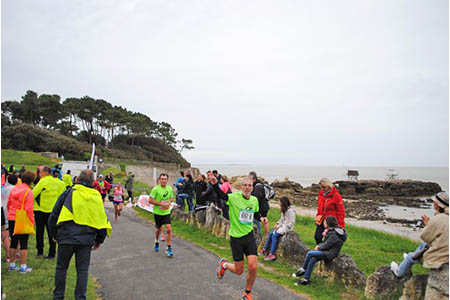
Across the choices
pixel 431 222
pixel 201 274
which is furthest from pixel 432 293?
pixel 201 274

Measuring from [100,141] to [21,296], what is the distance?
56022 millimetres

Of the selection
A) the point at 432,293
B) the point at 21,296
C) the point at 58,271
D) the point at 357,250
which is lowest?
the point at 357,250

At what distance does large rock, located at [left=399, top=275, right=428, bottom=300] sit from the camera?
4456 millimetres

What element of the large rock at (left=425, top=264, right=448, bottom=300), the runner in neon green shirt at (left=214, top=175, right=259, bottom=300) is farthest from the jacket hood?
the large rock at (left=425, top=264, right=448, bottom=300)

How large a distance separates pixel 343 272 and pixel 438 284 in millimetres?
1675

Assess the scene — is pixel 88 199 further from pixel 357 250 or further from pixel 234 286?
pixel 357 250

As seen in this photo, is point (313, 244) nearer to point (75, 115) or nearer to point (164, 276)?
point (164, 276)

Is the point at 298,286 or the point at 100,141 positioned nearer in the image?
the point at 298,286

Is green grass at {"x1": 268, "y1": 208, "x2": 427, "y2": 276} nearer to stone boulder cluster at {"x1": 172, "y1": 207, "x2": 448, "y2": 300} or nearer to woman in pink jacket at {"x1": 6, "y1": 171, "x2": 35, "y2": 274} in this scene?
stone boulder cluster at {"x1": 172, "y1": 207, "x2": 448, "y2": 300}

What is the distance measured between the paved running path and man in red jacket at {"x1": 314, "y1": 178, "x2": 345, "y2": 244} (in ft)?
6.67

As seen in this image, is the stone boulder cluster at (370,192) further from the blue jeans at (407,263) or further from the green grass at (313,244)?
the blue jeans at (407,263)

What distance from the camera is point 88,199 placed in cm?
404

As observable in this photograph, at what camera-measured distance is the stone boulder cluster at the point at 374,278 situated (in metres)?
4.09

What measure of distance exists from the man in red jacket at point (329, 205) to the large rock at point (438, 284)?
240 centimetres
